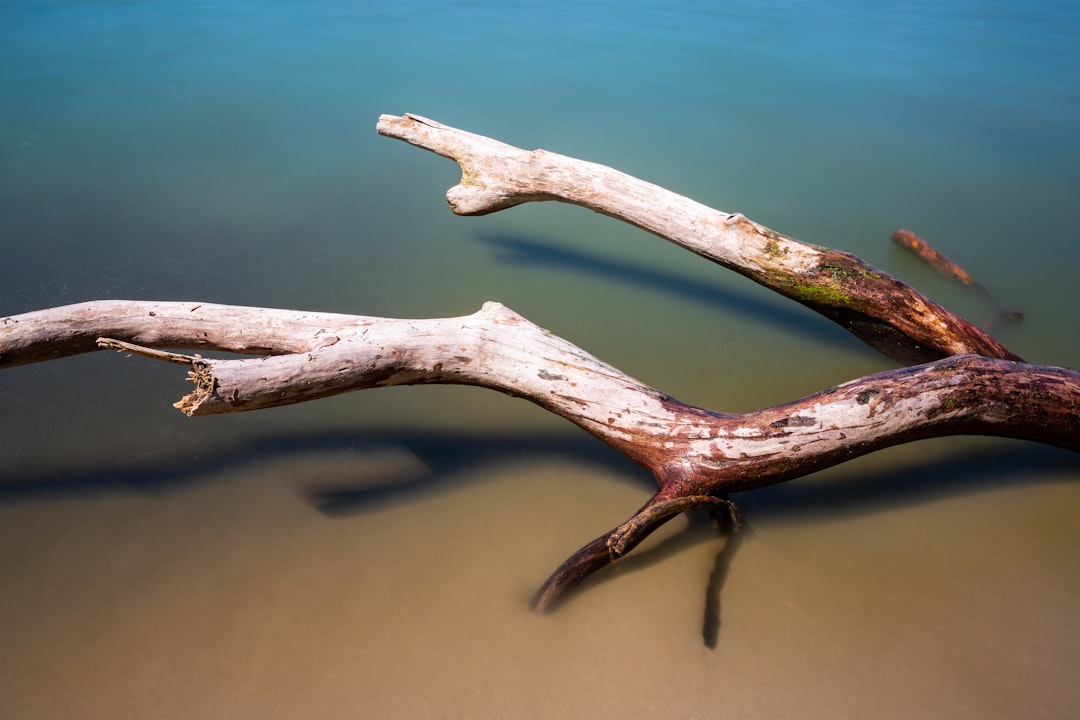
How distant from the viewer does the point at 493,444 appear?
275cm

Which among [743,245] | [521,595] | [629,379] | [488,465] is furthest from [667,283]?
[521,595]

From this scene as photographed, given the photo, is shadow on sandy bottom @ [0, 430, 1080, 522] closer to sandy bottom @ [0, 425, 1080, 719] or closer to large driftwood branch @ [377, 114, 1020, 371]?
sandy bottom @ [0, 425, 1080, 719]

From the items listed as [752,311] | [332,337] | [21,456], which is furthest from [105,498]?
[752,311]

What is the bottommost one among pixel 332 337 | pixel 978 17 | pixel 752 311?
pixel 752 311

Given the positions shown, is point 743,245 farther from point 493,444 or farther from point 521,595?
point 521,595

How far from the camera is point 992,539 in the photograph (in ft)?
8.00

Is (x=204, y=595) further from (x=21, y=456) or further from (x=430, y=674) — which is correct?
(x=21, y=456)

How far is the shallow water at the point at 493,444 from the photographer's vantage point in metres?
2.04

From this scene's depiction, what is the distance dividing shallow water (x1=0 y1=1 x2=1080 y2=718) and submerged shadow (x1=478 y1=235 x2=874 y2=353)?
0.06ft

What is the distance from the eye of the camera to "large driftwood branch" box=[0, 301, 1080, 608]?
2.23 metres

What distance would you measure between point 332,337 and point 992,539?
2.23m

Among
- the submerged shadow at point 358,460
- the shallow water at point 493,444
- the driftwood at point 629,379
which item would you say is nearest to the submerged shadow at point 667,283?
the shallow water at point 493,444

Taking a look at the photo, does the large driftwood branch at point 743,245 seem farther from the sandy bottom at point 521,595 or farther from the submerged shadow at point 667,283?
the sandy bottom at point 521,595

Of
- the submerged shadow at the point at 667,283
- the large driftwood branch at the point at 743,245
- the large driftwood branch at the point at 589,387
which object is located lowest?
the submerged shadow at the point at 667,283
